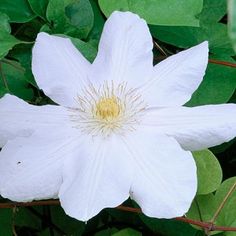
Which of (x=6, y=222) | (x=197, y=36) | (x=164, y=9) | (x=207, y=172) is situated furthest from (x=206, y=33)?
(x=6, y=222)

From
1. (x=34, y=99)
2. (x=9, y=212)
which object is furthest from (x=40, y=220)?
(x=34, y=99)

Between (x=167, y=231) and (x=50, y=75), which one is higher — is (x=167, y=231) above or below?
below

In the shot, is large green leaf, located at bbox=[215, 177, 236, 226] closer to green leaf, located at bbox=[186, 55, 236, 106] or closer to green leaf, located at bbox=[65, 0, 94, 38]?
green leaf, located at bbox=[186, 55, 236, 106]

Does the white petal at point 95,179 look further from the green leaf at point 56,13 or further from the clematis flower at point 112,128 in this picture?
the green leaf at point 56,13

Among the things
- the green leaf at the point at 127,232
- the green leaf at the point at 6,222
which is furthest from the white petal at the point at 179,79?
Result: the green leaf at the point at 6,222

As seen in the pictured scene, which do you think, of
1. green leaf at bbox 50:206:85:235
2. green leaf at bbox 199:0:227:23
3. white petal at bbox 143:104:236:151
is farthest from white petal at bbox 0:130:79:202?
green leaf at bbox 199:0:227:23

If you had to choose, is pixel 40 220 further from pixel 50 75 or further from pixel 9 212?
pixel 50 75
